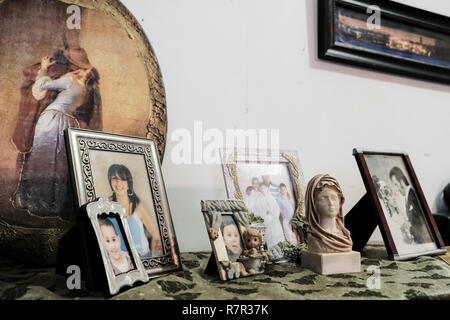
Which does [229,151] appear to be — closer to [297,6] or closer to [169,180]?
[169,180]

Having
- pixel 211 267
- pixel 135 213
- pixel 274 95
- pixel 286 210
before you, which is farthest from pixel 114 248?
pixel 274 95

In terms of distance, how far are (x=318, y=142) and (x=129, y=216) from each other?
913 mm

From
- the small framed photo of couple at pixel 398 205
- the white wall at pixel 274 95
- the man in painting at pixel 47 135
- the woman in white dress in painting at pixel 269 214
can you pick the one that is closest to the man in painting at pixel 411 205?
the small framed photo of couple at pixel 398 205

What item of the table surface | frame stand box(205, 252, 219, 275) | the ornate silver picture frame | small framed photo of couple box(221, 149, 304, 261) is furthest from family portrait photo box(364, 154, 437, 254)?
the ornate silver picture frame

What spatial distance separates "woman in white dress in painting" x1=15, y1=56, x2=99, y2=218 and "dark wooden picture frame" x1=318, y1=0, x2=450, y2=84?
3.30 ft

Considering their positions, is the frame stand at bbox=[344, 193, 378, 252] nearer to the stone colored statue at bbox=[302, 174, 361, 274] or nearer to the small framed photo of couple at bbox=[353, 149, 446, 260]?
the small framed photo of couple at bbox=[353, 149, 446, 260]

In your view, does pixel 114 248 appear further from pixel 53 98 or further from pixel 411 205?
pixel 411 205

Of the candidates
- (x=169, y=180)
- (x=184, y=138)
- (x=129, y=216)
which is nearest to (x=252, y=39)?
(x=184, y=138)

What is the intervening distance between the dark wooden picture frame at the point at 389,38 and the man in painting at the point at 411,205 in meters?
0.57

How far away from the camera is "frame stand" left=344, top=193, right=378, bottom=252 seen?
115 cm

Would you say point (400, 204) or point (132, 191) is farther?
point (400, 204)

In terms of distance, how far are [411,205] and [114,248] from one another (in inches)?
39.6

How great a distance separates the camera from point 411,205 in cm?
123

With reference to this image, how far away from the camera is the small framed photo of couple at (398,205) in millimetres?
1113
